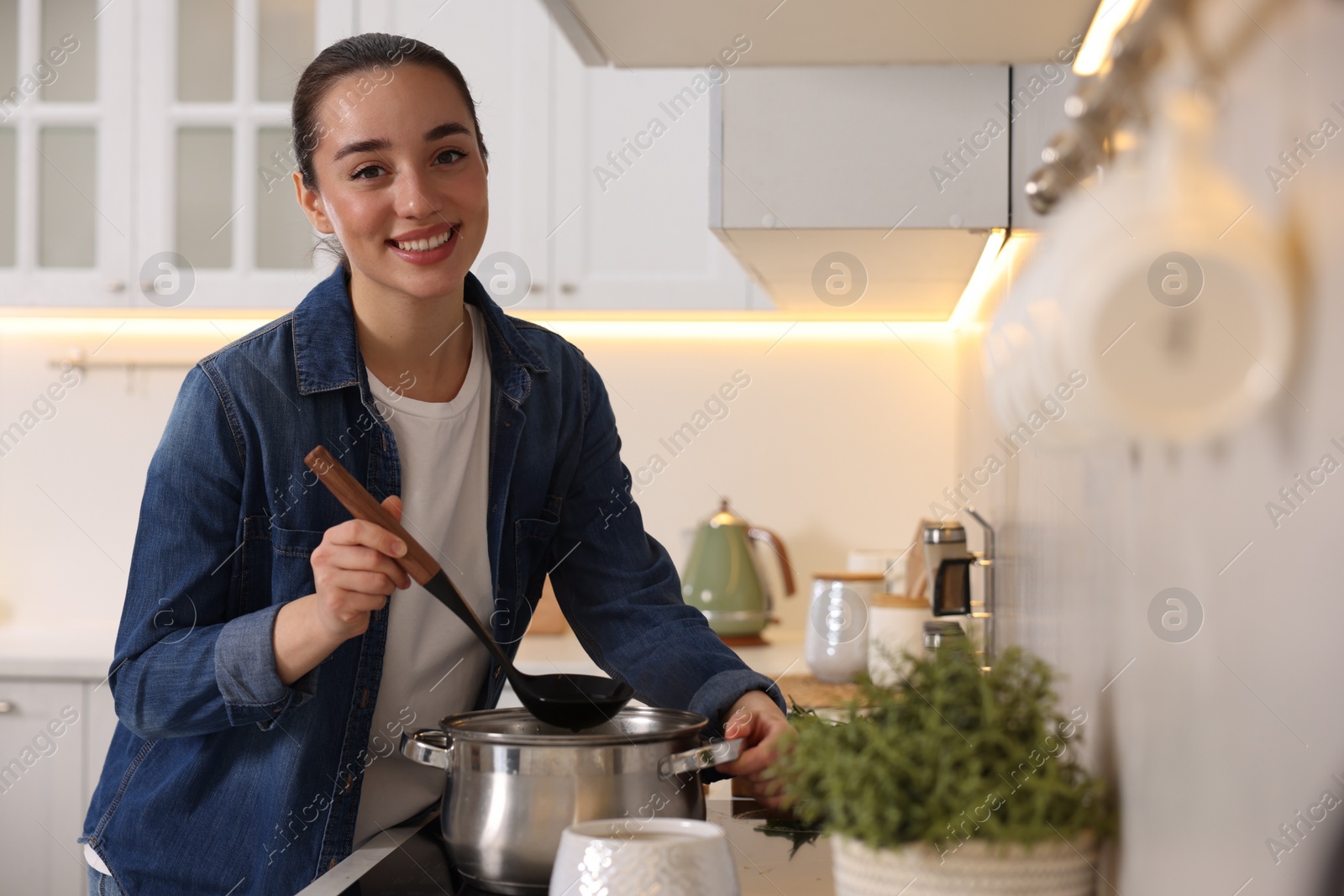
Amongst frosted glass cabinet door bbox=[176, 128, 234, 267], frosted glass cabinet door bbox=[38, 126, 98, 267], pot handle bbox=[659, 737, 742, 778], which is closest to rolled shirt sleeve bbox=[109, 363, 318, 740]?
pot handle bbox=[659, 737, 742, 778]

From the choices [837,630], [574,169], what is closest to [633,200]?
[574,169]

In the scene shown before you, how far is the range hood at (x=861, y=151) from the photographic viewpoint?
144 centimetres

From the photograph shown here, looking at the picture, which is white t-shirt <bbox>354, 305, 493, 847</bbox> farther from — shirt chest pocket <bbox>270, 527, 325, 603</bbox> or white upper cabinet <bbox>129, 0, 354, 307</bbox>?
white upper cabinet <bbox>129, 0, 354, 307</bbox>

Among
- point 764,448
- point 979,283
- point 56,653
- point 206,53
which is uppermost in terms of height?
point 206,53

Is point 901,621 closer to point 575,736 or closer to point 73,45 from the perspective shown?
point 575,736

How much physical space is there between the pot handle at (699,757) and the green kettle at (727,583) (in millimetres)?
1638

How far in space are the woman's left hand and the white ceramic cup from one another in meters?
0.31

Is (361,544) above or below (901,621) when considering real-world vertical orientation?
above

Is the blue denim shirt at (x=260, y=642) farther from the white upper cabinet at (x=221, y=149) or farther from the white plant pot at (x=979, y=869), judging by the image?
the white upper cabinet at (x=221, y=149)

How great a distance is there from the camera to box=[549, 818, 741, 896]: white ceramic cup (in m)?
0.60

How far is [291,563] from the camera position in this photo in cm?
106

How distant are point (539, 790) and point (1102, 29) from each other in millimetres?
541

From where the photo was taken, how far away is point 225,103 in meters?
2.51

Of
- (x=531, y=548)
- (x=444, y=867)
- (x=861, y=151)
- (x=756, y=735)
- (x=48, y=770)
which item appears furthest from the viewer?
(x=48, y=770)
